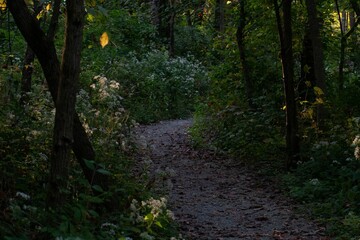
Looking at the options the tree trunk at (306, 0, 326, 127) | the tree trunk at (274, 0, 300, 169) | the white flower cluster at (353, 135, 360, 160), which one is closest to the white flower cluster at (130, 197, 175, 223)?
the white flower cluster at (353, 135, 360, 160)

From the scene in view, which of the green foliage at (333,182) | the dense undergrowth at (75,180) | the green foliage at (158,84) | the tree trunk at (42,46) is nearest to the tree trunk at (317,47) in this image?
the green foliage at (333,182)

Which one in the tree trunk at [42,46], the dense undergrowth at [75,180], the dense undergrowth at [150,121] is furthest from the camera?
the tree trunk at [42,46]

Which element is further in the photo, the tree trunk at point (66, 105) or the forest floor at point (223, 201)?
the forest floor at point (223, 201)

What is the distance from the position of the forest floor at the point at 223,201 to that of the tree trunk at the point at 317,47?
1.76 meters

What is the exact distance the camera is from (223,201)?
8383mm

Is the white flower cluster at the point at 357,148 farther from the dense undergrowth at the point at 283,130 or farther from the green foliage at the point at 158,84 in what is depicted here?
the green foliage at the point at 158,84

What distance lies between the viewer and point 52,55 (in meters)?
5.19

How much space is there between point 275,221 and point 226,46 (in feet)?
26.7

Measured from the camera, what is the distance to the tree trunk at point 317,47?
9922 mm

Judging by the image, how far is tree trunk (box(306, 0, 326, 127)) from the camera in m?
9.92

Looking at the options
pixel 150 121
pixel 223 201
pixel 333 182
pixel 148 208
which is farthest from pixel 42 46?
pixel 150 121

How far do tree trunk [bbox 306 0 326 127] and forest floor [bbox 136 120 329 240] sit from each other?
176 cm

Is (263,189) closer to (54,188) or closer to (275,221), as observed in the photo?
(275,221)

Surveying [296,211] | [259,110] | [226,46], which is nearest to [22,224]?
[296,211]
